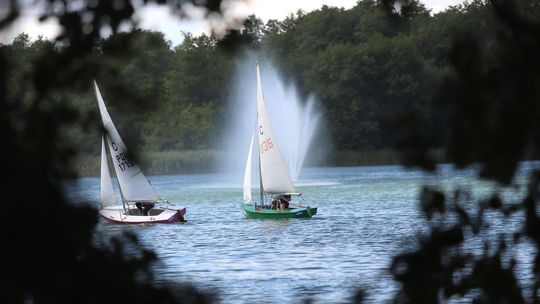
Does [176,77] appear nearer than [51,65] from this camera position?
No

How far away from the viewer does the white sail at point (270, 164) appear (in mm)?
38469

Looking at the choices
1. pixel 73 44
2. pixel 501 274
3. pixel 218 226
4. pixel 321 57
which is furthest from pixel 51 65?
pixel 321 57

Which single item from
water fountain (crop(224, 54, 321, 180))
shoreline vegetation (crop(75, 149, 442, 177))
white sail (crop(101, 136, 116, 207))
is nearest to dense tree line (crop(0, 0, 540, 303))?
white sail (crop(101, 136, 116, 207))

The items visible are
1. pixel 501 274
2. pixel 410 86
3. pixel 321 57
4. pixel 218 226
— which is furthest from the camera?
pixel 321 57

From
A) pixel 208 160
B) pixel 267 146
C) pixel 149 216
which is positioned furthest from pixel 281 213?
pixel 208 160

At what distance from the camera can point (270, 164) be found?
39.0 metres

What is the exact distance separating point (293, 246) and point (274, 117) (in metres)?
55.6

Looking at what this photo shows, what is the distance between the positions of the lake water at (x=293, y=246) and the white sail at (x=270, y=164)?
3.87ft

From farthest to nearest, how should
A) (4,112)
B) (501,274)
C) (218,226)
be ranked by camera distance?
(218,226) → (501,274) → (4,112)

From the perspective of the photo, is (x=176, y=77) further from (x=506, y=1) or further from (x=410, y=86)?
(x=506, y=1)

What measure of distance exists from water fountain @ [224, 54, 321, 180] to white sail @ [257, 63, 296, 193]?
37.6m

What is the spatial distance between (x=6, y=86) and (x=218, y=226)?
3518cm

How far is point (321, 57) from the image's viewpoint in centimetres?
11112

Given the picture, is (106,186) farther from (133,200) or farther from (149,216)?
(149,216)
